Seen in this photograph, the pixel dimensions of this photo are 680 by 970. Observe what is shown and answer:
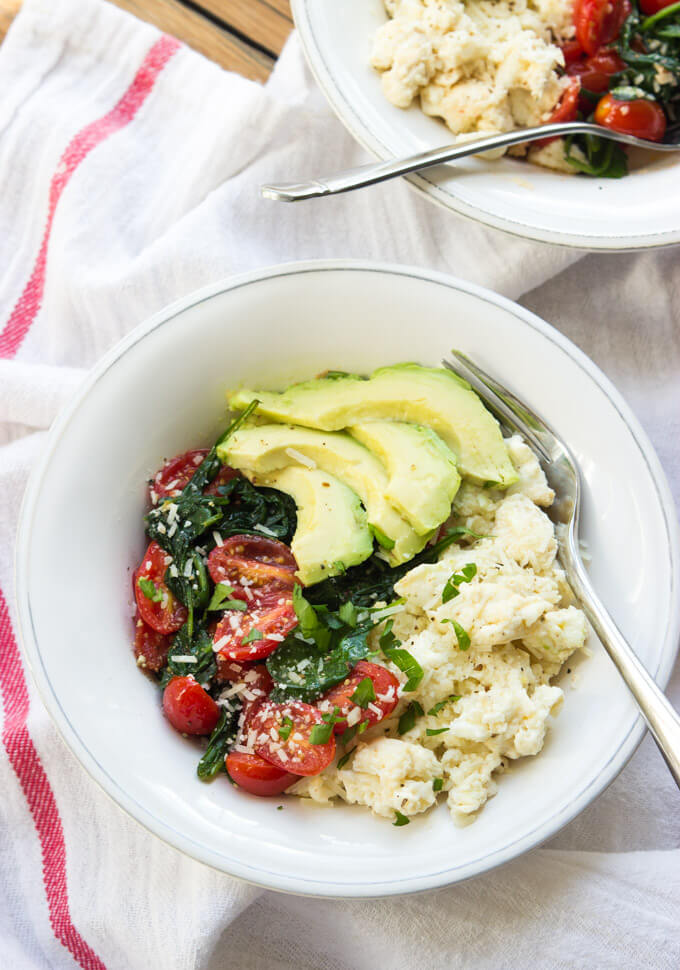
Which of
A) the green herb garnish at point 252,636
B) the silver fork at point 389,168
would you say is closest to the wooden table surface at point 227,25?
the silver fork at point 389,168

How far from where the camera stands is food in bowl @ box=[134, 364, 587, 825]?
6.04 ft

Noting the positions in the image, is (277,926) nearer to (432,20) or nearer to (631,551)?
(631,551)

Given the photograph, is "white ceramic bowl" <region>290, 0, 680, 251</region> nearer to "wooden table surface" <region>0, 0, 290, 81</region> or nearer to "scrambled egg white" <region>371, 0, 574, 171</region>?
"scrambled egg white" <region>371, 0, 574, 171</region>

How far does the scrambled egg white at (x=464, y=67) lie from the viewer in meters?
2.22

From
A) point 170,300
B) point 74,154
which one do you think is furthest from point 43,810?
point 74,154

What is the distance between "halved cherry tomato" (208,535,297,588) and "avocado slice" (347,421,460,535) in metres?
0.29

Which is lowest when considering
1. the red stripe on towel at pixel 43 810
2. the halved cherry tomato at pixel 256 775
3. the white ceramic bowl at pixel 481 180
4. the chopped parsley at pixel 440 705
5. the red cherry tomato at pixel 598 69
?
the red stripe on towel at pixel 43 810

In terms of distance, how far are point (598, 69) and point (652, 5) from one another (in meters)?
0.25

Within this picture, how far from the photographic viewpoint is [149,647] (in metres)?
2.01

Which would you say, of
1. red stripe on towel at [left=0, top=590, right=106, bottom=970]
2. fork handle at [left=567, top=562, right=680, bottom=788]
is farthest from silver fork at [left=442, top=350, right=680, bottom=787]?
red stripe on towel at [left=0, top=590, right=106, bottom=970]

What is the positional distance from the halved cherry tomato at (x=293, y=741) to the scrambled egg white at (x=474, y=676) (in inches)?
3.5

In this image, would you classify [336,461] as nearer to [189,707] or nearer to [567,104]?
[189,707]

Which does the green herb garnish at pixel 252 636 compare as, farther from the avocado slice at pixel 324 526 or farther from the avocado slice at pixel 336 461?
the avocado slice at pixel 336 461

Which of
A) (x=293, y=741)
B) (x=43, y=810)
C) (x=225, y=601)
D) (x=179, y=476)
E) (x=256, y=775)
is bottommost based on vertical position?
(x=43, y=810)
